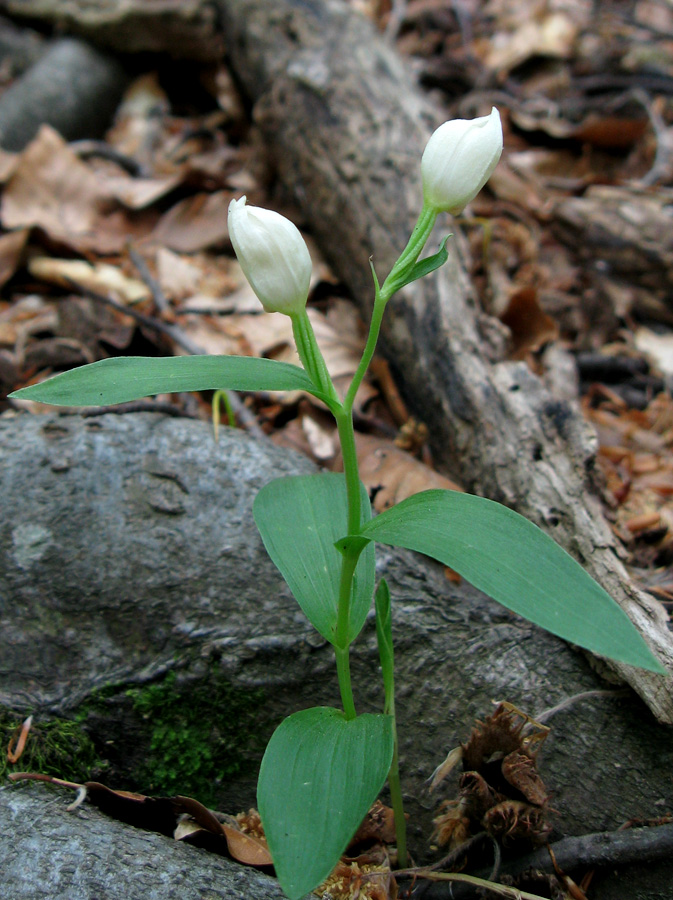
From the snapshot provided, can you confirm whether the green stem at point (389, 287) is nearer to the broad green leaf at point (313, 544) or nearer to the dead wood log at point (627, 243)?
the broad green leaf at point (313, 544)

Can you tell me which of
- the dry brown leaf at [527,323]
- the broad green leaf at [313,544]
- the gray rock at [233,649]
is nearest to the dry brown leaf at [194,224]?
the dry brown leaf at [527,323]

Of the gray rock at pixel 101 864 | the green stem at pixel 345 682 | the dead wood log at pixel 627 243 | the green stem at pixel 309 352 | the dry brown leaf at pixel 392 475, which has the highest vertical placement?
the green stem at pixel 309 352

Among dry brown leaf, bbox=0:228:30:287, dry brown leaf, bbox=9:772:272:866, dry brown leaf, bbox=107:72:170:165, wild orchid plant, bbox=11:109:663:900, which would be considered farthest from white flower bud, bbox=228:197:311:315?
dry brown leaf, bbox=107:72:170:165

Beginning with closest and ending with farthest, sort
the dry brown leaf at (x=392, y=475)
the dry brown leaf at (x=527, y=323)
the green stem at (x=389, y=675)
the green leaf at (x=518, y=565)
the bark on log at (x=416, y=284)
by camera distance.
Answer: the green leaf at (x=518, y=565)
the green stem at (x=389, y=675)
the bark on log at (x=416, y=284)
the dry brown leaf at (x=392, y=475)
the dry brown leaf at (x=527, y=323)

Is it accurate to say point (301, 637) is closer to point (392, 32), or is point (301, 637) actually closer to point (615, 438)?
point (615, 438)

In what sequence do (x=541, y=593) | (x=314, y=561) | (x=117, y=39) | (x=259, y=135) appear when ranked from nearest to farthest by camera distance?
(x=541, y=593) → (x=314, y=561) → (x=259, y=135) → (x=117, y=39)

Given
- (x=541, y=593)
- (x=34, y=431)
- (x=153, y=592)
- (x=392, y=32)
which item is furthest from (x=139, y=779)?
(x=392, y=32)
